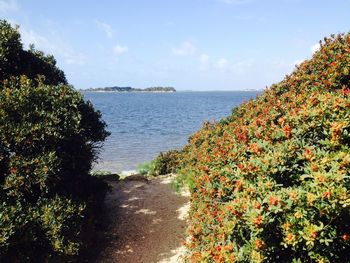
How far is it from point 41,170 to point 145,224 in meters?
4.71

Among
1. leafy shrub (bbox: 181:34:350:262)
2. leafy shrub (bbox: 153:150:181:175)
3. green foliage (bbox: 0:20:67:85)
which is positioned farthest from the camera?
leafy shrub (bbox: 153:150:181:175)

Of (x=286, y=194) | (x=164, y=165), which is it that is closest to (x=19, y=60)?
(x=286, y=194)

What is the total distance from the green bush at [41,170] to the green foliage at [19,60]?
0.05 meters

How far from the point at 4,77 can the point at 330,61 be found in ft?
33.0

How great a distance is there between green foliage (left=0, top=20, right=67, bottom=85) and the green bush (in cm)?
5

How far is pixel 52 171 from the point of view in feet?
27.8

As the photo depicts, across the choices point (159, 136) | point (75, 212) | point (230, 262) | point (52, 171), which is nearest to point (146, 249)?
point (75, 212)

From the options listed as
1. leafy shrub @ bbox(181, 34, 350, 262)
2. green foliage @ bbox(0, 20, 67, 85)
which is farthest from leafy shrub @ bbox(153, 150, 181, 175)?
leafy shrub @ bbox(181, 34, 350, 262)

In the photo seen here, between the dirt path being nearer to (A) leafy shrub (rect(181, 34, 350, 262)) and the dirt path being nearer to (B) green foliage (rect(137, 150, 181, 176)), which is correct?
Result: (B) green foliage (rect(137, 150, 181, 176))

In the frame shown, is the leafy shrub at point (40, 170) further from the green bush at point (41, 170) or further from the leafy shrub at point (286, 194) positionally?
the leafy shrub at point (286, 194)

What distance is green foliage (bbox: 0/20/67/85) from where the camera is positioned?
10305 millimetres

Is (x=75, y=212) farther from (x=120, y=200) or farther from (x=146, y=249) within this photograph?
(x=120, y=200)

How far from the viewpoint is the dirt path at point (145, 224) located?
9.88 m

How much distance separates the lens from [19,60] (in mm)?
11039
